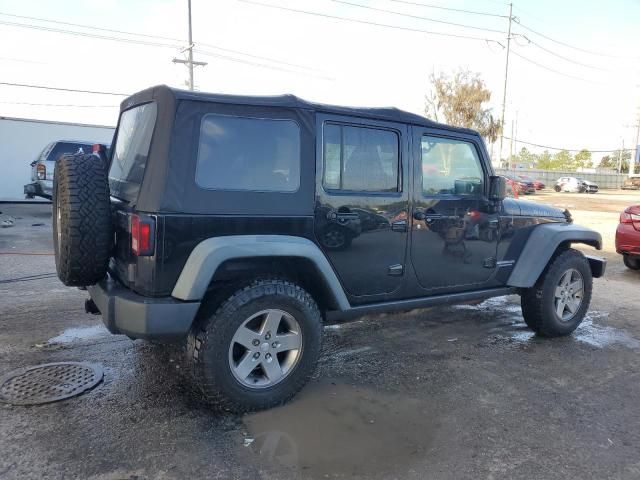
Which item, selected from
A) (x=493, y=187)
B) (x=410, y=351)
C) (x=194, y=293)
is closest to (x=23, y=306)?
(x=194, y=293)

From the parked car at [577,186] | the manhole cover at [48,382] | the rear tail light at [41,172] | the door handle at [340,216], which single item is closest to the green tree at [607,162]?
the parked car at [577,186]

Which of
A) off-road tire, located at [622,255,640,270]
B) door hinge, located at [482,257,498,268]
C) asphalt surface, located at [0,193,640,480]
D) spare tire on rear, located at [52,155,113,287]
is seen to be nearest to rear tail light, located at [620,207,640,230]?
off-road tire, located at [622,255,640,270]

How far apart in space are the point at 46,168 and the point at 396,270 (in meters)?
11.2

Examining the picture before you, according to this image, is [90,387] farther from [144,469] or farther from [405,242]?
[405,242]

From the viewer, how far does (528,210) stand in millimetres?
4758

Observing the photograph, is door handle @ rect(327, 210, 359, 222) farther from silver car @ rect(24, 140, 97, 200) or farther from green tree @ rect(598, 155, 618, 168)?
green tree @ rect(598, 155, 618, 168)

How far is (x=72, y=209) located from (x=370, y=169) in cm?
195

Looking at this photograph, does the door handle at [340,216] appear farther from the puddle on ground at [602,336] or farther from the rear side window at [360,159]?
the puddle on ground at [602,336]

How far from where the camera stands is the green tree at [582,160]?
99.6 meters

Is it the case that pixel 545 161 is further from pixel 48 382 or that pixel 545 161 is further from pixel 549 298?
pixel 48 382

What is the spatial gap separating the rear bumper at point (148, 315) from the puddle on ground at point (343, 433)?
2.41 feet

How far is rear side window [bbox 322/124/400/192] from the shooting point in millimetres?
3557

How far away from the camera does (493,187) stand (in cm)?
434

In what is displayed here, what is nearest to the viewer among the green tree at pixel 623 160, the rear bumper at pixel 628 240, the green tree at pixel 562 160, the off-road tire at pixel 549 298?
the off-road tire at pixel 549 298
